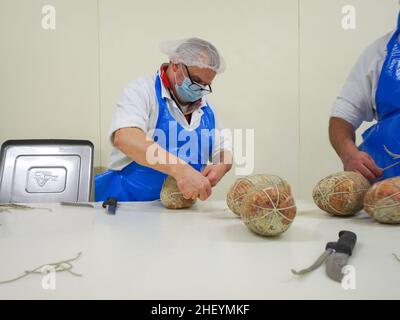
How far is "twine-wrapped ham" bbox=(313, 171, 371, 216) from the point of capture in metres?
0.91

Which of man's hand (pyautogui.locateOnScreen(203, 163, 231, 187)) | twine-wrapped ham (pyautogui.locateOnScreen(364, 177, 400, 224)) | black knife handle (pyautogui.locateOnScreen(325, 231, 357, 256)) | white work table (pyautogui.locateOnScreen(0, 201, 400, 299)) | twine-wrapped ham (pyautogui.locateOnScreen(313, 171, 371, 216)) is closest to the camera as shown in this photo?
white work table (pyautogui.locateOnScreen(0, 201, 400, 299))

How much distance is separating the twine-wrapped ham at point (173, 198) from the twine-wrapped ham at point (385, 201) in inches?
22.5

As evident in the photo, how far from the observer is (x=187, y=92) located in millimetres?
1392

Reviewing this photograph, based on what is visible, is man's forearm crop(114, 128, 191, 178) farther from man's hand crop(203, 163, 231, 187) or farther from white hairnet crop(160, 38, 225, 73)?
white hairnet crop(160, 38, 225, 73)

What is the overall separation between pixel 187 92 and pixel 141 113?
0.73ft

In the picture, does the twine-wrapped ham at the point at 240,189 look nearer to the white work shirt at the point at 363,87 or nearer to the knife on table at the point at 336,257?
the knife on table at the point at 336,257

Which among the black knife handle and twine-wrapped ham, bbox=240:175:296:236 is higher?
twine-wrapped ham, bbox=240:175:296:236

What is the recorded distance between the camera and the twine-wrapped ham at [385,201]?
2.60 ft

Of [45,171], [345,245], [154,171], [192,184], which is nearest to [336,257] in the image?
[345,245]

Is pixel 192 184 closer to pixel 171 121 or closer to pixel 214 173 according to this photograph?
pixel 214 173

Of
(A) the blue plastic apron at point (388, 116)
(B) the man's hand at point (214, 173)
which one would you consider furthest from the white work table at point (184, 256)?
(A) the blue plastic apron at point (388, 116)

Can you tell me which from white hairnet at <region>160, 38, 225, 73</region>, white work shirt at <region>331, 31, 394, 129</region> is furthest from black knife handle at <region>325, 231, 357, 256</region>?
white hairnet at <region>160, 38, 225, 73</region>
